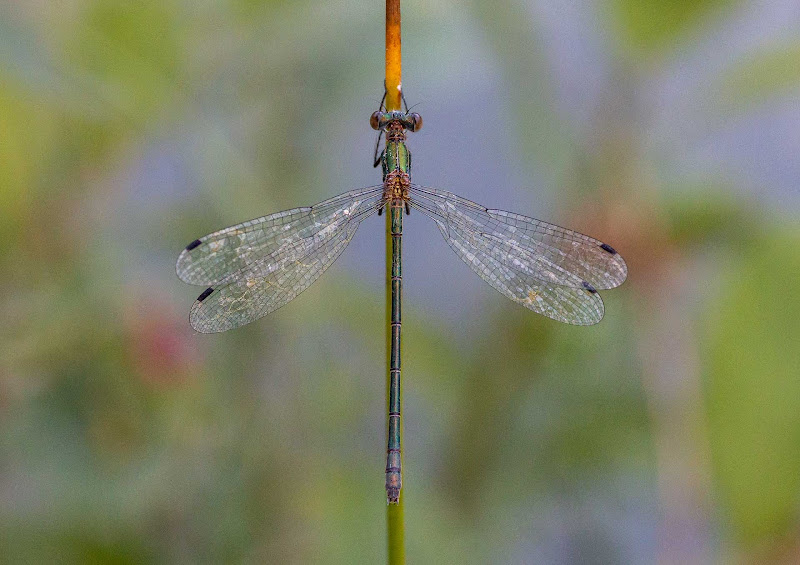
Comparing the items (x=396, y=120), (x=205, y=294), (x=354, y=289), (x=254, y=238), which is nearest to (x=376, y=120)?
(x=396, y=120)

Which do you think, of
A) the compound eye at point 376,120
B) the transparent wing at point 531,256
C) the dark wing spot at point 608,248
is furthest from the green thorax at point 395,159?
the dark wing spot at point 608,248

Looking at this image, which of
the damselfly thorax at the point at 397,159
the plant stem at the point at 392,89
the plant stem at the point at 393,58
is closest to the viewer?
the plant stem at the point at 392,89

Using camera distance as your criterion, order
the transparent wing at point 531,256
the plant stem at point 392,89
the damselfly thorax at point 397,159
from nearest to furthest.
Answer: the plant stem at point 392,89, the transparent wing at point 531,256, the damselfly thorax at point 397,159

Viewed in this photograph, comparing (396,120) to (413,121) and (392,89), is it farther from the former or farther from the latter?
(392,89)

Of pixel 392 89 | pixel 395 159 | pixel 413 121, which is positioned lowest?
pixel 392 89

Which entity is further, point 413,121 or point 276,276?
point 413,121

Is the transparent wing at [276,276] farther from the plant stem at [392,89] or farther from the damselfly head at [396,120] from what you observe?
the plant stem at [392,89]
